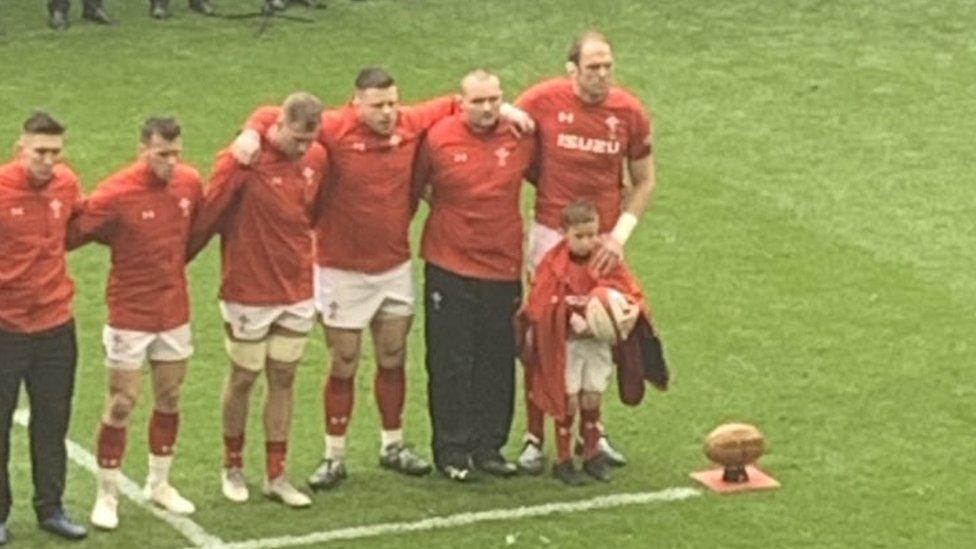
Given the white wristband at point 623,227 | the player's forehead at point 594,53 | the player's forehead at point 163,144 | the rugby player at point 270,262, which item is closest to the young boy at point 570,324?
the white wristband at point 623,227

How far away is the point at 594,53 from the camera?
12.8 m

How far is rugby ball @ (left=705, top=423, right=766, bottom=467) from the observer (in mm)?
12812

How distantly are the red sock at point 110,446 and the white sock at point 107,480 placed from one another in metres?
0.03

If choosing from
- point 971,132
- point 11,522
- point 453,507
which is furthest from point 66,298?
point 971,132

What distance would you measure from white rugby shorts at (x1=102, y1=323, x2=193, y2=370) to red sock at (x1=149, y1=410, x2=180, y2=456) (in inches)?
11.6

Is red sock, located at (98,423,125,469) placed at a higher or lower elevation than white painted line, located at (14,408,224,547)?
higher

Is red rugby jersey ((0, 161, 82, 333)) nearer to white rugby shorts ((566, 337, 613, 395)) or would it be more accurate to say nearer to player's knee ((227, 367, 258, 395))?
player's knee ((227, 367, 258, 395))

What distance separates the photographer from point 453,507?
12.7 m

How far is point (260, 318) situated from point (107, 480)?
1.03 metres

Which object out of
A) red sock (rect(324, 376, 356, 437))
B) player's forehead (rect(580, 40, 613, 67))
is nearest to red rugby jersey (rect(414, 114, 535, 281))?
player's forehead (rect(580, 40, 613, 67))

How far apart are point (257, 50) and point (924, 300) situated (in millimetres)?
7910

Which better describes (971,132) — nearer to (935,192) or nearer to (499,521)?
(935,192)

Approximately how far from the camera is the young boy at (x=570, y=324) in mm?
12695

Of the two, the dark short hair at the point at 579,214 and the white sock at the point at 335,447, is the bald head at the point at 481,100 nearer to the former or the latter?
the dark short hair at the point at 579,214
